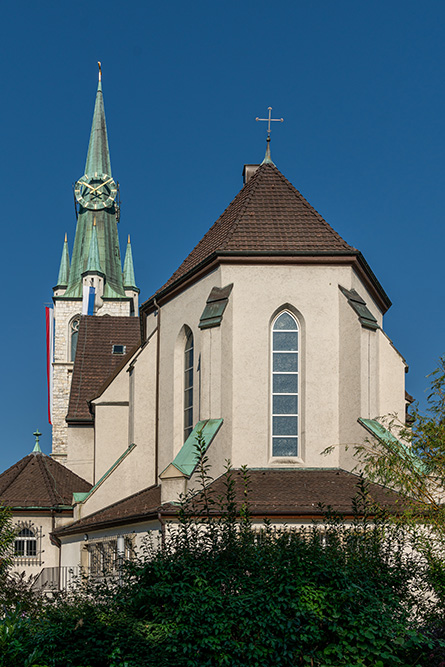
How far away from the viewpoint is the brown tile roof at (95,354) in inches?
1635

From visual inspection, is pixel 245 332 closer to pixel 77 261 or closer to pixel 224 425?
pixel 224 425

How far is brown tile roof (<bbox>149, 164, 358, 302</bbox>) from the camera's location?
22.3 m

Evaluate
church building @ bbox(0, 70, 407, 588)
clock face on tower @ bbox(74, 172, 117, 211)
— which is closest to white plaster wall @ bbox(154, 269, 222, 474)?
church building @ bbox(0, 70, 407, 588)

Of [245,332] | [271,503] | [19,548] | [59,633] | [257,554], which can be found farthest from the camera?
[19,548]

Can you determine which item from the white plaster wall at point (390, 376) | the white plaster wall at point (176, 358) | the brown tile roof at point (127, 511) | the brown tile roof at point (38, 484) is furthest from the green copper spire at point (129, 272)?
the white plaster wall at point (390, 376)

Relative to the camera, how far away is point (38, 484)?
34.8 meters

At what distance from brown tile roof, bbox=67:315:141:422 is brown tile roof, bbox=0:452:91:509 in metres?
3.69

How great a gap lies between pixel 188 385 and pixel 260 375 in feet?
9.96

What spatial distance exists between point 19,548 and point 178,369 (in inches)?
517

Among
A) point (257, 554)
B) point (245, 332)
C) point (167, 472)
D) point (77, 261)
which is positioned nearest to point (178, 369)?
point (245, 332)

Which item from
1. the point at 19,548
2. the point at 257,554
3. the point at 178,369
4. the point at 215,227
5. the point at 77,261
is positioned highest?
the point at 77,261

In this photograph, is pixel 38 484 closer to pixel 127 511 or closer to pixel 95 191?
pixel 127 511

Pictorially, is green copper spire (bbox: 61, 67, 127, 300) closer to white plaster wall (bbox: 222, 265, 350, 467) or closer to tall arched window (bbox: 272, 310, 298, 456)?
white plaster wall (bbox: 222, 265, 350, 467)

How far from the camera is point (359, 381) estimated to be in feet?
70.3
